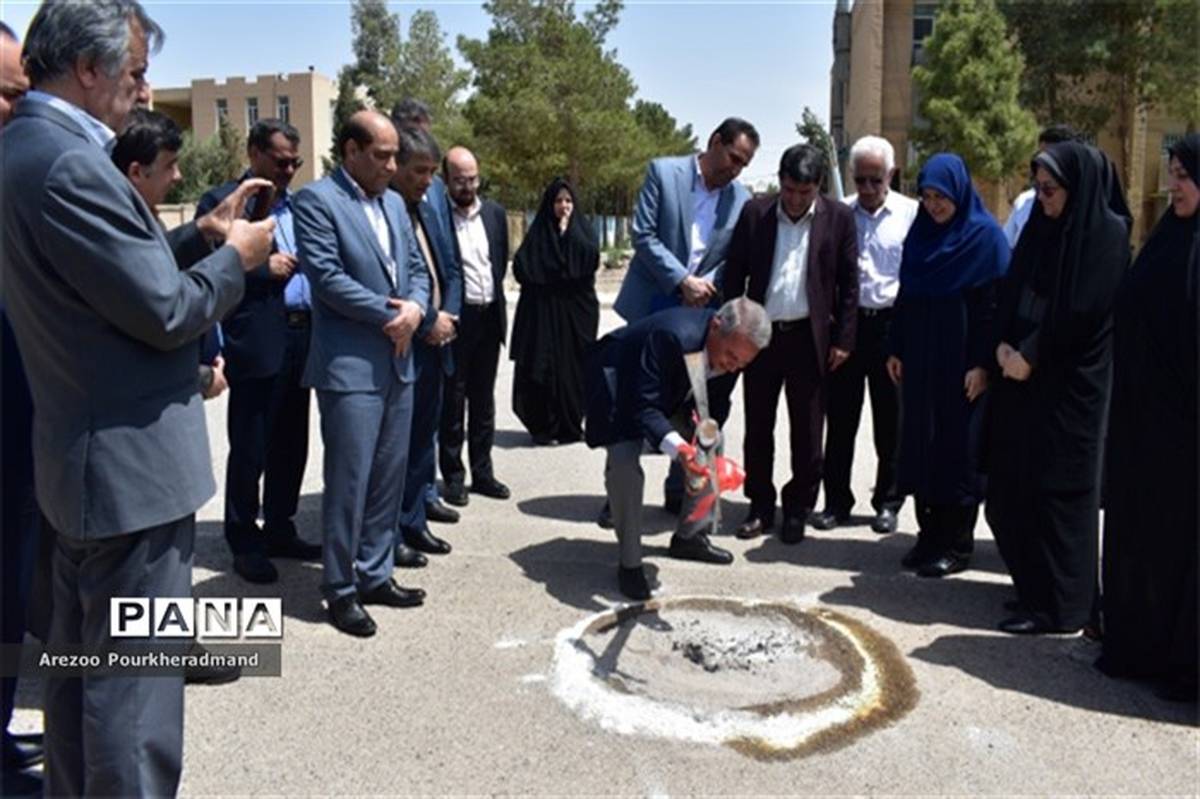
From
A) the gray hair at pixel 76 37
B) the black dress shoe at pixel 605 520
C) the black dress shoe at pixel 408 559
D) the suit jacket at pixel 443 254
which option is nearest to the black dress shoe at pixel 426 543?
the black dress shoe at pixel 408 559

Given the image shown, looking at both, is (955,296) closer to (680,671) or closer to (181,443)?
(680,671)

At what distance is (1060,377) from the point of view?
428 centimetres

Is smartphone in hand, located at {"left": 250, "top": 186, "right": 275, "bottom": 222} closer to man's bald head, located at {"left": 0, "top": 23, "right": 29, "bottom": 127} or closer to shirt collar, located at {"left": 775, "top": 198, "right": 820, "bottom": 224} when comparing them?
man's bald head, located at {"left": 0, "top": 23, "right": 29, "bottom": 127}

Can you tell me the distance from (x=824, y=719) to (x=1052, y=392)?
1781 millimetres

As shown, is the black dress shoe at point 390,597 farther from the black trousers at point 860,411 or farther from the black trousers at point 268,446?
the black trousers at point 860,411

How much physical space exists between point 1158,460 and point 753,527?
92.3 inches

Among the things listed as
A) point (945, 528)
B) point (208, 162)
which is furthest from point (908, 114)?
point (945, 528)

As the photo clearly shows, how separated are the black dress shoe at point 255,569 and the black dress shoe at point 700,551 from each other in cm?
203

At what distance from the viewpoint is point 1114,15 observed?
27.6m

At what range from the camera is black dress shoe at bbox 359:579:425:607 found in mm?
4508

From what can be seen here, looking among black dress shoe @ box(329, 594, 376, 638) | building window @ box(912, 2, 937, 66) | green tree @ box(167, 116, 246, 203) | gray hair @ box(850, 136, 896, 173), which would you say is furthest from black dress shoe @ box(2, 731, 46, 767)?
green tree @ box(167, 116, 246, 203)

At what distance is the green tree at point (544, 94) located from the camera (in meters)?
25.6

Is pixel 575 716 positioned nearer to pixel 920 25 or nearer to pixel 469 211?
pixel 469 211

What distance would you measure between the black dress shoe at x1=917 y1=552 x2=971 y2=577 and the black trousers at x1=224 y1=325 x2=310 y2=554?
318cm
